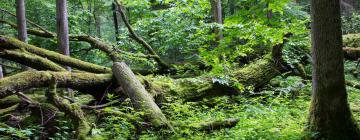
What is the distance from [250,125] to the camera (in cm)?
593

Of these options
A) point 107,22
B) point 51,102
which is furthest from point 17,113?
point 107,22

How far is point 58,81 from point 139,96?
1618 mm

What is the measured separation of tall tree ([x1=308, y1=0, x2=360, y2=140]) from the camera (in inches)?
189

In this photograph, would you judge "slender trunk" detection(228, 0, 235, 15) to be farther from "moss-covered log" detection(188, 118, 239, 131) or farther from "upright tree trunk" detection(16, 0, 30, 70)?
"moss-covered log" detection(188, 118, 239, 131)

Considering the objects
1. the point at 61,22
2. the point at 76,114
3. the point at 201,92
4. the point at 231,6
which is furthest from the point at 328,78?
the point at 231,6

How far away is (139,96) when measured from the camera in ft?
22.6

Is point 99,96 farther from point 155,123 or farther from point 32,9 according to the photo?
point 32,9

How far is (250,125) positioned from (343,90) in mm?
1645

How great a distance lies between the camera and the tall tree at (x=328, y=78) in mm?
4793

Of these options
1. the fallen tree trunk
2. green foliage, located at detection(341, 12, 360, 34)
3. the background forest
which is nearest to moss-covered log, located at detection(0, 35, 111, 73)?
the background forest

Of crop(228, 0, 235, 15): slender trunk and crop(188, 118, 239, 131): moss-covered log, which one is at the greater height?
crop(228, 0, 235, 15): slender trunk

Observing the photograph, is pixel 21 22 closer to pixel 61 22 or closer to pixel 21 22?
pixel 21 22

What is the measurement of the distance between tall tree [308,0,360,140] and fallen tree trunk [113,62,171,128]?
8.31 ft

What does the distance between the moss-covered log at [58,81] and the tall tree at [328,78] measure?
4.62 metres
